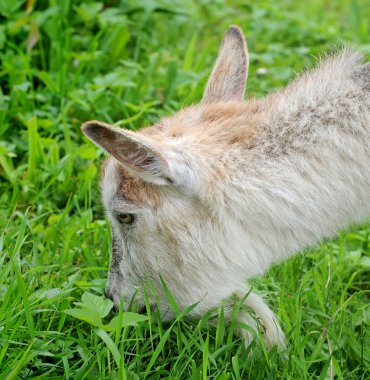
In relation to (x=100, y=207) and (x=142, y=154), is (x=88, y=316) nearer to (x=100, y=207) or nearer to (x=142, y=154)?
(x=142, y=154)

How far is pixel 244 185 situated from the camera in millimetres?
3668

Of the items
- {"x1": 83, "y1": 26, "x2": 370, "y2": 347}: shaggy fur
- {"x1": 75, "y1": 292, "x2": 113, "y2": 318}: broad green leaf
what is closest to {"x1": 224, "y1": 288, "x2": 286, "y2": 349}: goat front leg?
{"x1": 83, "y1": 26, "x2": 370, "y2": 347}: shaggy fur

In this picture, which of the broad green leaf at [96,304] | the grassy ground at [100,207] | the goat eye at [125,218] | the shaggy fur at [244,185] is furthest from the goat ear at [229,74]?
the broad green leaf at [96,304]

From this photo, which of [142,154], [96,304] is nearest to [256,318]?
[96,304]

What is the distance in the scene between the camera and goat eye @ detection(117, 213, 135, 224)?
3883mm

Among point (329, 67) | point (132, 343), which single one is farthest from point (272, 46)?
point (132, 343)

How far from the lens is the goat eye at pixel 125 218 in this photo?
3.88 meters

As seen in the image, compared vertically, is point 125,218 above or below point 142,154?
below

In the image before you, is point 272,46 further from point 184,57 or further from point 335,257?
point 335,257

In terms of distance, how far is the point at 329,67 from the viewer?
3.90 m

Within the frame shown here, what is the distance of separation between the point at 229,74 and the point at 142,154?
109 cm

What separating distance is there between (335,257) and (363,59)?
154cm

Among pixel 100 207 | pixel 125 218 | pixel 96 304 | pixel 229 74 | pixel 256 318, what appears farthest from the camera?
pixel 100 207

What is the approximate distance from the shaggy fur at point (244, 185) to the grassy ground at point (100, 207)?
0.29 m
